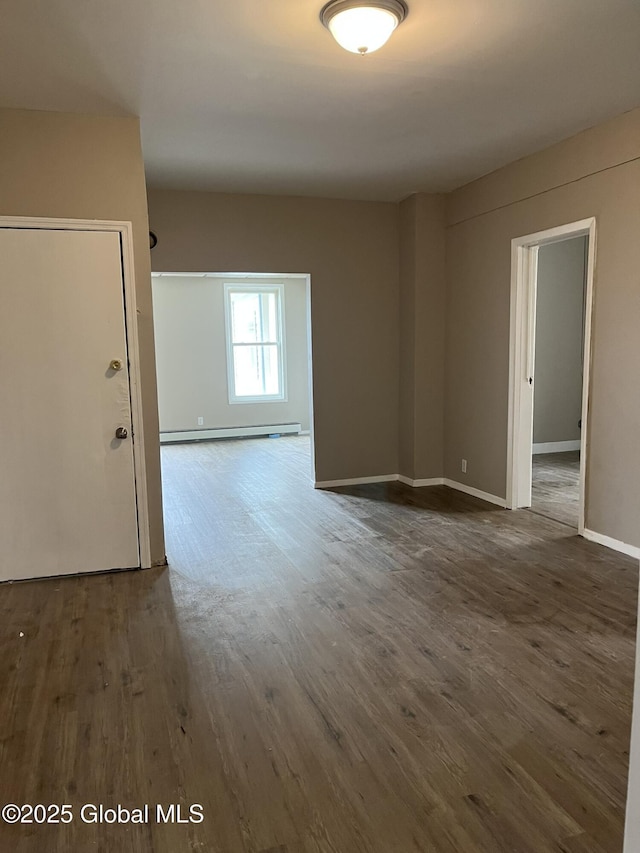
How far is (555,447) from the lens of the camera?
293 inches

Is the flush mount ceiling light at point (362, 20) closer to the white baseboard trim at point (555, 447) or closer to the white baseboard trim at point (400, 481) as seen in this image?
the white baseboard trim at point (400, 481)

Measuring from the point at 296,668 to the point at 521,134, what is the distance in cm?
357

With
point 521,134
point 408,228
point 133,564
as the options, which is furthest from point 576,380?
point 133,564

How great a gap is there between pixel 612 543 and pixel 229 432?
655 centimetres

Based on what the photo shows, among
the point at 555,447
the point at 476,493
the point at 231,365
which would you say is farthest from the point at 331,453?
the point at 231,365

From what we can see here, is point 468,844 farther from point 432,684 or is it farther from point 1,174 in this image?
point 1,174

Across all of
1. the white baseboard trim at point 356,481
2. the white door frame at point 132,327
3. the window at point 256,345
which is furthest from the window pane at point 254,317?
the white door frame at point 132,327

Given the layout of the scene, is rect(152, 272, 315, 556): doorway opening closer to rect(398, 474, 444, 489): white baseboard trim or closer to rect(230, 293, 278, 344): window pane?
rect(230, 293, 278, 344): window pane

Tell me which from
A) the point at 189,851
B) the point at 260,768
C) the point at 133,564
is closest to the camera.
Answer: the point at 189,851

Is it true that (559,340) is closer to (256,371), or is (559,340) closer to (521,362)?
(521,362)

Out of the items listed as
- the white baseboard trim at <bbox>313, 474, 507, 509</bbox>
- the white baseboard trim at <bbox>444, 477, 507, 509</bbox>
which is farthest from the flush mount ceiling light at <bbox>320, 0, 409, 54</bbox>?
the white baseboard trim at <bbox>313, 474, 507, 509</bbox>

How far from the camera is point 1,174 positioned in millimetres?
3277

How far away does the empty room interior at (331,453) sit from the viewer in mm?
1889

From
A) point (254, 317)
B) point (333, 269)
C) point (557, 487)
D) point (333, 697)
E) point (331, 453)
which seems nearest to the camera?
point (333, 697)
